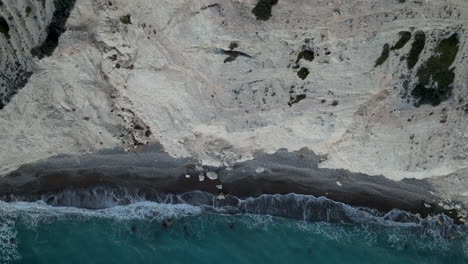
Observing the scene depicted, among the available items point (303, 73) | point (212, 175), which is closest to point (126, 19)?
point (303, 73)

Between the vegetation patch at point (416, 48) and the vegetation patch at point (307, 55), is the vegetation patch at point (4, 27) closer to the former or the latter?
the vegetation patch at point (307, 55)

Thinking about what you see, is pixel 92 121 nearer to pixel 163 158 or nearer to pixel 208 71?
pixel 163 158

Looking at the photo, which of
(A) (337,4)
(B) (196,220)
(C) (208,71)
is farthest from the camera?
(B) (196,220)

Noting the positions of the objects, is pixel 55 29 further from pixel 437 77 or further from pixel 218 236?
pixel 437 77

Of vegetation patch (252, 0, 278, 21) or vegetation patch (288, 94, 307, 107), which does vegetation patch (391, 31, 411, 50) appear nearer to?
vegetation patch (288, 94, 307, 107)

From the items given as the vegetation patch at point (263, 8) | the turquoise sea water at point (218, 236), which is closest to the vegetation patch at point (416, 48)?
the vegetation patch at point (263, 8)

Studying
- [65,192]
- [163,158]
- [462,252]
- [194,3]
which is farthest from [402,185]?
[65,192]
